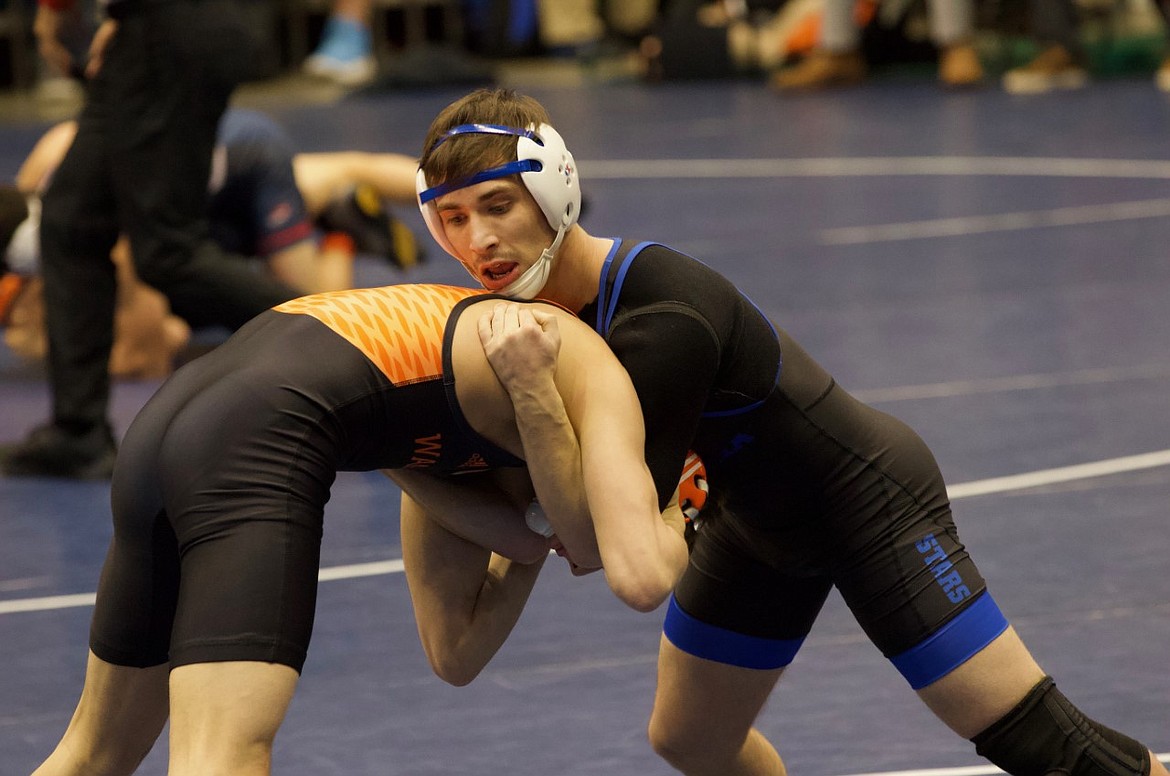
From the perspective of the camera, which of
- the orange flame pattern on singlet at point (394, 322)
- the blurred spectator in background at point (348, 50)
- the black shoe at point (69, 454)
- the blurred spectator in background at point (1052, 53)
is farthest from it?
the blurred spectator in background at point (348, 50)

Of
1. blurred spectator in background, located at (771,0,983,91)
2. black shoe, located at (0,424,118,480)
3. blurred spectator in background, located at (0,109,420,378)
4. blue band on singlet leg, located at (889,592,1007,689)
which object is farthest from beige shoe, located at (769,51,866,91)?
blue band on singlet leg, located at (889,592,1007,689)

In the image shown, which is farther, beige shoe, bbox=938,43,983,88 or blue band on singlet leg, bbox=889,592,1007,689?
beige shoe, bbox=938,43,983,88

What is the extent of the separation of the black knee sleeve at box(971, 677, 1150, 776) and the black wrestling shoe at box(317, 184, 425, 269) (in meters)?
4.76

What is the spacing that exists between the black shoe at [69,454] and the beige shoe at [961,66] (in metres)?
8.71

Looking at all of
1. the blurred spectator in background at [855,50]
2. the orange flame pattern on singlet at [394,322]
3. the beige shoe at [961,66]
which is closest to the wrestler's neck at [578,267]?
the orange flame pattern on singlet at [394,322]

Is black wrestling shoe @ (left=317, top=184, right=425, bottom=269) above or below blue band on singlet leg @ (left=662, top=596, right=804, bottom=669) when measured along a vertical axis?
below

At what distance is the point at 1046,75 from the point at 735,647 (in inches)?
440

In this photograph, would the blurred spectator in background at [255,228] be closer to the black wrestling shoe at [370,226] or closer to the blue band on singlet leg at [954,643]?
the black wrestling shoe at [370,226]

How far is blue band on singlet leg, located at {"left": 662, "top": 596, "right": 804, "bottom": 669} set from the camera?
3.32 meters

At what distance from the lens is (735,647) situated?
332 cm

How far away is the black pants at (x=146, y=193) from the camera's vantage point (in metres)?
5.83

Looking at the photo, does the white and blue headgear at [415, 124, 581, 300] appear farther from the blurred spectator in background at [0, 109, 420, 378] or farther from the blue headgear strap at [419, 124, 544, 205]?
the blurred spectator in background at [0, 109, 420, 378]

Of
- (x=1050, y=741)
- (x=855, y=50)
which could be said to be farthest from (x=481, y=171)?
(x=855, y=50)

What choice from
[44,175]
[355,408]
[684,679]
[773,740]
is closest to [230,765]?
[355,408]
